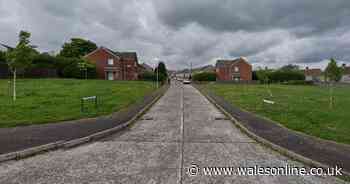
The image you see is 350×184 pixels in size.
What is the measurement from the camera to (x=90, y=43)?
61.8m

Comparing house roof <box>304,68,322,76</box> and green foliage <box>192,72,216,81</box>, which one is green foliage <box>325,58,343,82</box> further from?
house roof <box>304,68,322,76</box>

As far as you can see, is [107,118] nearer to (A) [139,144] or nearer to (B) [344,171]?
(A) [139,144]

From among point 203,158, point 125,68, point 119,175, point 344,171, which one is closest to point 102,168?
point 119,175

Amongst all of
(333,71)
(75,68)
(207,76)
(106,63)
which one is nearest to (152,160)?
(333,71)

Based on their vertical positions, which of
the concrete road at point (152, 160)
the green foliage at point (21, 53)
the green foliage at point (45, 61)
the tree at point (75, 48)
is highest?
the tree at point (75, 48)

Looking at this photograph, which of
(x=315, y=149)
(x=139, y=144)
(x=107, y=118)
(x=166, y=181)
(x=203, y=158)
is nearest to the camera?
(x=166, y=181)

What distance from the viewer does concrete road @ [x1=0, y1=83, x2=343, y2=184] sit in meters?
3.63

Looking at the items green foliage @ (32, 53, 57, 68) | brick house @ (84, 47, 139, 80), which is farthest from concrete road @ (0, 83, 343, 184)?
brick house @ (84, 47, 139, 80)

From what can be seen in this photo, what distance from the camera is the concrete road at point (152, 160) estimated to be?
3.63 meters

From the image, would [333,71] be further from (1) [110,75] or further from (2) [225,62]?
(2) [225,62]

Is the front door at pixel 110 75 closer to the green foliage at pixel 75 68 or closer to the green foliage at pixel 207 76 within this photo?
the green foliage at pixel 75 68

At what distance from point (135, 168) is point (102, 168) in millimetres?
681

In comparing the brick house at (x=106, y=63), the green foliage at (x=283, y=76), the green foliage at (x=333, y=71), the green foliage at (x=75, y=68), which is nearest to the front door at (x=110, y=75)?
the brick house at (x=106, y=63)

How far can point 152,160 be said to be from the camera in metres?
4.43
